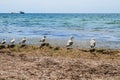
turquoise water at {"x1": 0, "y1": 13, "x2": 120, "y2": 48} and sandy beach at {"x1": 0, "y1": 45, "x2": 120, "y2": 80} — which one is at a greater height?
sandy beach at {"x1": 0, "y1": 45, "x2": 120, "y2": 80}

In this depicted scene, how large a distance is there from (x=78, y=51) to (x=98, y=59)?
1852 mm

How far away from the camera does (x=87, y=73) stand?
12508 millimetres

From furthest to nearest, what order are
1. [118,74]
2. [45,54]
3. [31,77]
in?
[45,54] < [118,74] < [31,77]

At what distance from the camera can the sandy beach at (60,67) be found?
11.9 m

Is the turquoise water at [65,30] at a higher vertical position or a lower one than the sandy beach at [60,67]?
lower

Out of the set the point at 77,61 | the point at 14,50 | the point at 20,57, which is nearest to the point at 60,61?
the point at 77,61

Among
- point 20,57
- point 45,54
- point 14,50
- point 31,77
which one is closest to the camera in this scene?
point 31,77

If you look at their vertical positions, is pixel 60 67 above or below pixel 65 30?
above

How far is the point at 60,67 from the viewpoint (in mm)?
13336

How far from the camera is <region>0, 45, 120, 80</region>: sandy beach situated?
470 inches

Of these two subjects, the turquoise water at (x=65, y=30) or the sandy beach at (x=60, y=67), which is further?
the turquoise water at (x=65, y=30)

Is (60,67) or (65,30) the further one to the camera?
(65,30)

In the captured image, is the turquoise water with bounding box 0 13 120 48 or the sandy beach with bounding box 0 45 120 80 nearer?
the sandy beach with bounding box 0 45 120 80

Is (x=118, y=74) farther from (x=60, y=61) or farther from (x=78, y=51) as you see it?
(x=78, y=51)
